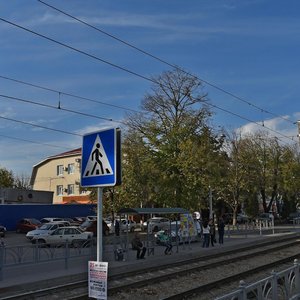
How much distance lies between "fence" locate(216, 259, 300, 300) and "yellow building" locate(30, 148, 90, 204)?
64.7 m

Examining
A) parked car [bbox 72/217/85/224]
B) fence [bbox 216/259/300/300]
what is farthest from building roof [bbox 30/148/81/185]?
Answer: fence [bbox 216/259/300/300]

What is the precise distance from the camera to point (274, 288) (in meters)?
9.38

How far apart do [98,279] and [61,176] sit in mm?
76562

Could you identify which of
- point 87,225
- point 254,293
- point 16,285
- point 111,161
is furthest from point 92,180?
point 87,225

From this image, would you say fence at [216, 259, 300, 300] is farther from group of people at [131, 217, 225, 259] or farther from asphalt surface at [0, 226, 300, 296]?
group of people at [131, 217, 225, 259]

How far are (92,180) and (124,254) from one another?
60.1 ft

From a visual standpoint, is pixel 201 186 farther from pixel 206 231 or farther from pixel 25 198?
pixel 25 198

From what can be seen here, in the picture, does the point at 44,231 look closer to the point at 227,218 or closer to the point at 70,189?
the point at 227,218

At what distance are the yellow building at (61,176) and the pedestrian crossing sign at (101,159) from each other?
6843cm

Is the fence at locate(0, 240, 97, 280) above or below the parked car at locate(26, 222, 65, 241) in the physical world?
below

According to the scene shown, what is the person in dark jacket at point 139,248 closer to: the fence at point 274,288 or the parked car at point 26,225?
the fence at point 274,288

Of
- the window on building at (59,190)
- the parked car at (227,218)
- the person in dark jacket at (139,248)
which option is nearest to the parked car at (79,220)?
the parked car at (227,218)

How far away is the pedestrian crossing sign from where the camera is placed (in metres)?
5.74

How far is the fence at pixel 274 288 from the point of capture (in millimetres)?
7794
